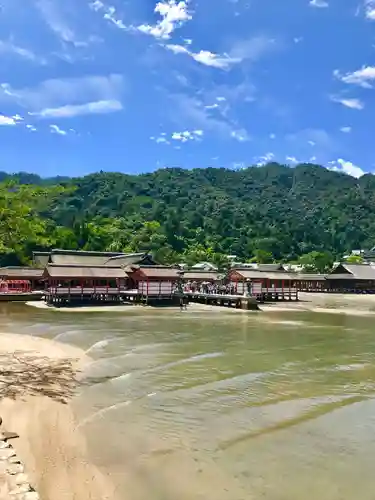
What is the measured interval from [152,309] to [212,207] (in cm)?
15198

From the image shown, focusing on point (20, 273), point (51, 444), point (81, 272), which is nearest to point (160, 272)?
point (81, 272)

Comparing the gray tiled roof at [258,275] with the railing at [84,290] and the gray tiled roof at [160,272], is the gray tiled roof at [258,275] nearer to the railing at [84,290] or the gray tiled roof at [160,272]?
the gray tiled roof at [160,272]

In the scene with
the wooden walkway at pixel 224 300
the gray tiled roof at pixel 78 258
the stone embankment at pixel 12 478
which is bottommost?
the wooden walkway at pixel 224 300

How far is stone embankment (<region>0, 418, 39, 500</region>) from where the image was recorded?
6.98 m

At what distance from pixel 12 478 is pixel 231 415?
6254 mm

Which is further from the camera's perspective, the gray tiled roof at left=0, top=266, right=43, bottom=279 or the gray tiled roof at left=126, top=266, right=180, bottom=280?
the gray tiled roof at left=0, top=266, right=43, bottom=279

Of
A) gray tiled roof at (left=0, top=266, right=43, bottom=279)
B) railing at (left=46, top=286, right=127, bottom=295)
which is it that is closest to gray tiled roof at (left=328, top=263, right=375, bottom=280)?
railing at (left=46, top=286, right=127, bottom=295)

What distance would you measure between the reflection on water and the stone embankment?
162 cm

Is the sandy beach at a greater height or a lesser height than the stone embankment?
lesser

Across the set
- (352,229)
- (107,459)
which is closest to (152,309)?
(107,459)

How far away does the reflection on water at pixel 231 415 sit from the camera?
8.60 meters

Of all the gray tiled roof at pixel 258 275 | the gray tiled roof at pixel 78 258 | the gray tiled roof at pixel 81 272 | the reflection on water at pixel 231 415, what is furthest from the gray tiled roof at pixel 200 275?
the reflection on water at pixel 231 415

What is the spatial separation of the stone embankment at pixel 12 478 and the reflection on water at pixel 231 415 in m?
1.62

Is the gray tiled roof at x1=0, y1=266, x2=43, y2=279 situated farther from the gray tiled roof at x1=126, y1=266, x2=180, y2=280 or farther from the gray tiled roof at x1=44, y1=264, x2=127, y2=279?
the gray tiled roof at x1=126, y1=266, x2=180, y2=280
